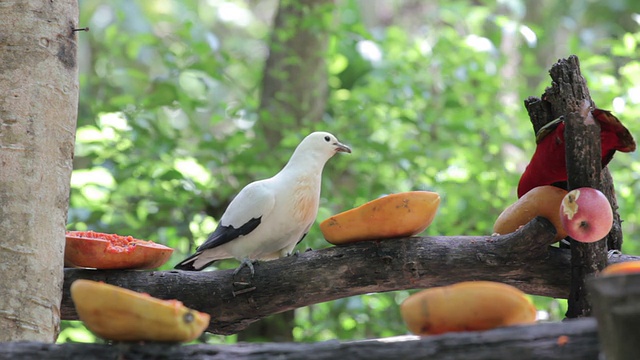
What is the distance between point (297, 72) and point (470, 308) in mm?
5009

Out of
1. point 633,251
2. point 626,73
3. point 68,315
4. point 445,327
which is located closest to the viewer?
point 445,327

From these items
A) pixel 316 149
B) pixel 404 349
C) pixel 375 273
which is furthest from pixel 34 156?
pixel 404 349

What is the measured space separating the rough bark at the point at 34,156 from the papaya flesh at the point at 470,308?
1.43 m

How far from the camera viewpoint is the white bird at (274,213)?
11.0ft

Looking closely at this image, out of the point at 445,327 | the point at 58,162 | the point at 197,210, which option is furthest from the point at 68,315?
the point at 197,210

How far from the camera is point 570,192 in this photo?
2.62 metres

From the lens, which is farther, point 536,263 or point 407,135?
point 407,135

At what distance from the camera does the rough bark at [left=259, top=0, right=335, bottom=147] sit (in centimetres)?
645

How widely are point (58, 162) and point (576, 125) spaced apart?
78.4 inches

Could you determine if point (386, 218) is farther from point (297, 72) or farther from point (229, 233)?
point (297, 72)

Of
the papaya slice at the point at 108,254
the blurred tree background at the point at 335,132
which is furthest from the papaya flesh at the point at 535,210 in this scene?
the blurred tree background at the point at 335,132

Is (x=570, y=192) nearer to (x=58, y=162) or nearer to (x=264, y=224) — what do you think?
(x=264, y=224)

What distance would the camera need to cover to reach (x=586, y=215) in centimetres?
255

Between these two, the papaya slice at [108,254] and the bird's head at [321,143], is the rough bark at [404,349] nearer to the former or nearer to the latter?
the papaya slice at [108,254]
